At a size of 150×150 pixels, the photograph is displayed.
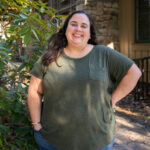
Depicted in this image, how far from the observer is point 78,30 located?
5.22ft

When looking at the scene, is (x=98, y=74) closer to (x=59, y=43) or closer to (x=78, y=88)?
(x=78, y=88)

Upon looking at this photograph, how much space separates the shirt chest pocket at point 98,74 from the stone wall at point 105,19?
17.7 ft

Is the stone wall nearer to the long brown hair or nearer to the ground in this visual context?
the ground

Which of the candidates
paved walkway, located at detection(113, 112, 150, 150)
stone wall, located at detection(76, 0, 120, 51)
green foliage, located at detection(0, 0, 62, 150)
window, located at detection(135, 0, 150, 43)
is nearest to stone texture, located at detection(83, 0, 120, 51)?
stone wall, located at detection(76, 0, 120, 51)

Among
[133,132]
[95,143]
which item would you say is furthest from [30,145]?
[133,132]

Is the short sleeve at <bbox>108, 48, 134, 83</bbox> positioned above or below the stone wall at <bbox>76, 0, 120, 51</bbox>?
below

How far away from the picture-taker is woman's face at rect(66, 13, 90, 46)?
1.61m

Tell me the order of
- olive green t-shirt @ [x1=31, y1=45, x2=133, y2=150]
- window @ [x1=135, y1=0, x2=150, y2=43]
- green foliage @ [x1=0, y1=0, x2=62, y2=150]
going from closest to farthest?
1. olive green t-shirt @ [x1=31, y1=45, x2=133, y2=150]
2. green foliage @ [x1=0, y1=0, x2=62, y2=150]
3. window @ [x1=135, y1=0, x2=150, y2=43]

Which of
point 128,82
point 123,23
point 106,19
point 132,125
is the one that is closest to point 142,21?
point 123,23

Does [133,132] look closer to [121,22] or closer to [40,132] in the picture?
[40,132]

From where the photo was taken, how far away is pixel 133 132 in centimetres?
375

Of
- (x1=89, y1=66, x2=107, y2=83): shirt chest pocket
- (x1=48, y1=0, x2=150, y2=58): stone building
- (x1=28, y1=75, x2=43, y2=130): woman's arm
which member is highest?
(x1=48, y1=0, x2=150, y2=58): stone building

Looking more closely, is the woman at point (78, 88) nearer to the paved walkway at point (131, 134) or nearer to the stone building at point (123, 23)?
the paved walkway at point (131, 134)

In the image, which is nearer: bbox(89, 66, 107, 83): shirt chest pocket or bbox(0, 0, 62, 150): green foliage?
bbox(89, 66, 107, 83): shirt chest pocket
